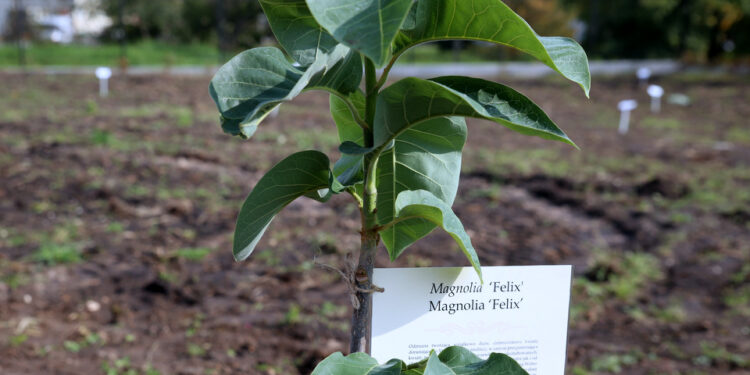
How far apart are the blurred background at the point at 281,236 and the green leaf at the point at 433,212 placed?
0.22 m

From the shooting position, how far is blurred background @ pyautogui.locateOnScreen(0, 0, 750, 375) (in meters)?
2.44

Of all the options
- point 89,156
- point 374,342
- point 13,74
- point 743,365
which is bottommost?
point 743,365

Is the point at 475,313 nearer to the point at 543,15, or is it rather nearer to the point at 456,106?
the point at 456,106

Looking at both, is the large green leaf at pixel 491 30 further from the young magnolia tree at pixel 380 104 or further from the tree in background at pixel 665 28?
the tree in background at pixel 665 28

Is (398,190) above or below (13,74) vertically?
below

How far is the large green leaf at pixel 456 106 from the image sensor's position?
710 mm

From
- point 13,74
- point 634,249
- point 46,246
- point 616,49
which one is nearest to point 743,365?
point 634,249

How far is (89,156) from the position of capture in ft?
15.8

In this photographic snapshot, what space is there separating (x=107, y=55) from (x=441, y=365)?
13018 mm

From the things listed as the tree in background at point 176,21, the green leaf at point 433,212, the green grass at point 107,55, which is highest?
the tree in background at point 176,21

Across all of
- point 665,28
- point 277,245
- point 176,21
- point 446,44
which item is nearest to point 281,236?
point 277,245

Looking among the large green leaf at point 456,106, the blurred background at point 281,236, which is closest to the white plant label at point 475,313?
the blurred background at point 281,236

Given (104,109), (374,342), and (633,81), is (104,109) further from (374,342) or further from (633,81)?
(633,81)

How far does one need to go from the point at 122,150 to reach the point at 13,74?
5.96 meters
